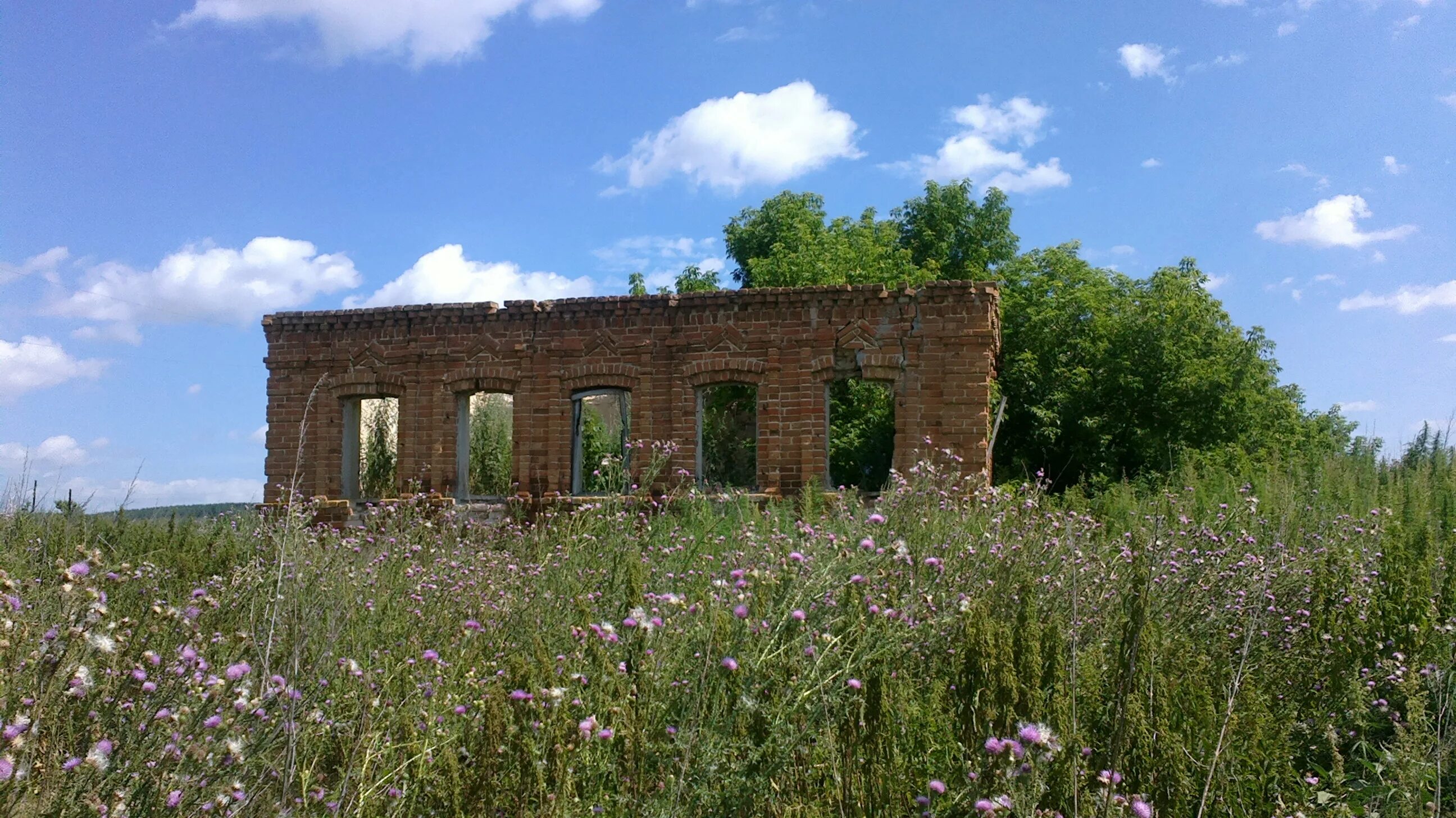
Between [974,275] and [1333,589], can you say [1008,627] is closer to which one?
[1333,589]

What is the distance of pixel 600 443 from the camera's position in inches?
1014

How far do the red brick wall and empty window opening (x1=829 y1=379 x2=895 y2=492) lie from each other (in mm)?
8503

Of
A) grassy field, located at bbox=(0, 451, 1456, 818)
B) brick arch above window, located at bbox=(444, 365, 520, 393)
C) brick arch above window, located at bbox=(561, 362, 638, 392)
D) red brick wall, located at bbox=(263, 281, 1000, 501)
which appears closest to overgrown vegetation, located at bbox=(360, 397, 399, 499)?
red brick wall, located at bbox=(263, 281, 1000, 501)

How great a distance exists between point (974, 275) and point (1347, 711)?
27.8 m

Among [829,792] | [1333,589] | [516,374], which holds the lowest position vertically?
[829,792]

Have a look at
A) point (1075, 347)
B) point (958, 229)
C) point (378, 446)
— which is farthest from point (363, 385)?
point (958, 229)

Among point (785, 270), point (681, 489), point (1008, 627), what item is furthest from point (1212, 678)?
point (785, 270)

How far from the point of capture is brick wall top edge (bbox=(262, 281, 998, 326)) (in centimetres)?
1534

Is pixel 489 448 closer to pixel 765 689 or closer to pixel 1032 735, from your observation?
pixel 765 689

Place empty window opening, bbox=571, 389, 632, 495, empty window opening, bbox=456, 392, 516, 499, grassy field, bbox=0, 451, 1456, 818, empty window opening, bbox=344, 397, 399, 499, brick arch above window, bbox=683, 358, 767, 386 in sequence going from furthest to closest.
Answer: empty window opening, bbox=456, 392, 516, 499 < empty window opening, bbox=344, 397, 399, 499 < brick arch above window, bbox=683, 358, 767, 386 < empty window opening, bbox=571, 389, 632, 495 < grassy field, bbox=0, 451, 1456, 818

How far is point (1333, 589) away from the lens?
5.78 metres

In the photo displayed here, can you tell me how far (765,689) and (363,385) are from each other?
15.6m

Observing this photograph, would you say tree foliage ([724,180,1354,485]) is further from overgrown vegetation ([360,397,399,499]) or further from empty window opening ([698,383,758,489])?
overgrown vegetation ([360,397,399,499])

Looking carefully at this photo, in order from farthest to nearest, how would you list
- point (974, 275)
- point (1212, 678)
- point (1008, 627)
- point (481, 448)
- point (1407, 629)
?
point (974, 275) < point (481, 448) < point (1407, 629) < point (1212, 678) < point (1008, 627)
